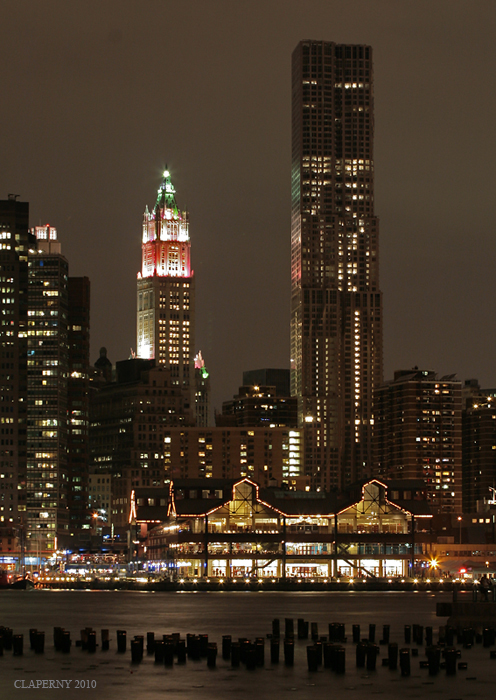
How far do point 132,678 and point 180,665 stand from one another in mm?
5166

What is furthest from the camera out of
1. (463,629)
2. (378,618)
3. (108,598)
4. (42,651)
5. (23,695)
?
(108,598)

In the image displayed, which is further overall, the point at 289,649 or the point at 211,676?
the point at 289,649

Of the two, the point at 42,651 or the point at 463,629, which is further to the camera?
the point at 463,629

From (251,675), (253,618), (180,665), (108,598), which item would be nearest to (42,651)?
(180,665)

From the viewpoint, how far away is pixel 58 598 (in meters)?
174

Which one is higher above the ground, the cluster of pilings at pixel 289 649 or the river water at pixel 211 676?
the cluster of pilings at pixel 289 649

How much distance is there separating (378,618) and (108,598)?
6097cm

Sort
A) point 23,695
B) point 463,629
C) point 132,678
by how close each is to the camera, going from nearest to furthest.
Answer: point 23,695
point 132,678
point 463,629

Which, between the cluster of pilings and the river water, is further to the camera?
the cluster of pilings

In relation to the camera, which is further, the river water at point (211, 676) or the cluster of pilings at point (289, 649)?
the cluster of pilings at point (289, 649)

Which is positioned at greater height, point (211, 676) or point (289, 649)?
point (289, 649)

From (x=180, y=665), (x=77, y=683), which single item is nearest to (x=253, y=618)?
(x=180, y=665)

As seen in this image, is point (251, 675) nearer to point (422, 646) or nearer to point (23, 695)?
point (23, 695)

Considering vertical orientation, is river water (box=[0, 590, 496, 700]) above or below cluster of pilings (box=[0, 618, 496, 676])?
Result: below
